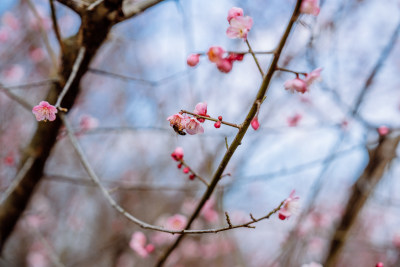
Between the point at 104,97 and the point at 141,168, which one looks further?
the point at 104,97

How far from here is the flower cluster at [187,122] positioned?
3.38ft

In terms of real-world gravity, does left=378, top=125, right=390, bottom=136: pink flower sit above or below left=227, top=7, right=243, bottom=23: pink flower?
below

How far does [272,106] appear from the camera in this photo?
395cm

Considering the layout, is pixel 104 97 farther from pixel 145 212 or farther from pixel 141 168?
pixel 145 212

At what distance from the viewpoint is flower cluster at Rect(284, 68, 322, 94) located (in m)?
0.94

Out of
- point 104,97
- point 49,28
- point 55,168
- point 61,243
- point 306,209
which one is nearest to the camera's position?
point 306,209

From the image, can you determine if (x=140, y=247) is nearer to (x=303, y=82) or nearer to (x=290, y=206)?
(x=290, y=206)

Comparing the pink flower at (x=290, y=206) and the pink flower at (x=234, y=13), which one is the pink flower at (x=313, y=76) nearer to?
the pink flower at (x=234, y=13)

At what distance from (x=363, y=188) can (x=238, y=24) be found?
2429mm

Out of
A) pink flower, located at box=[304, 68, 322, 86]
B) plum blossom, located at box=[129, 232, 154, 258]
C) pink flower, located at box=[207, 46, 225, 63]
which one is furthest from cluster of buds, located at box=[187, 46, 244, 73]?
plum blossom, located at box=[129, 232, 154, 258]

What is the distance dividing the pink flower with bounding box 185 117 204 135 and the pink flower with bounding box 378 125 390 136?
2171mm

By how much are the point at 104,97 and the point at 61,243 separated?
2.95 meters

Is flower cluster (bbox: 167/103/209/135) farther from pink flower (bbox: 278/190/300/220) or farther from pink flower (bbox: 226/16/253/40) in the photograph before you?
pink flower (bbox: 278/190/300/220)

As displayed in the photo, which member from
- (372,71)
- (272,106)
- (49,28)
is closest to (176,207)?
(272,106)
